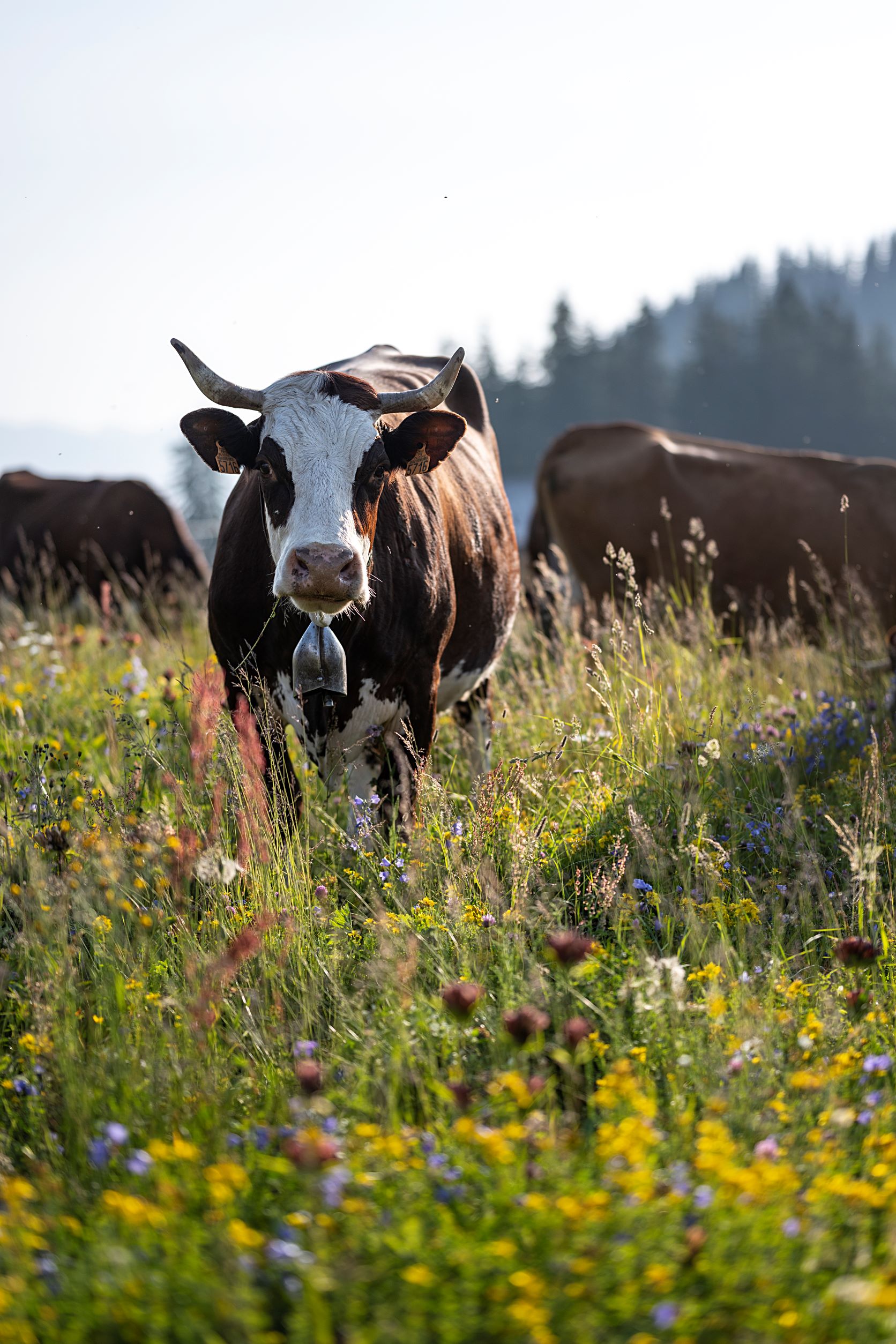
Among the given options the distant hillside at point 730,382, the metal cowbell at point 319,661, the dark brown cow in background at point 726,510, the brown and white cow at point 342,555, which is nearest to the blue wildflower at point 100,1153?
the brown and white cow at point 342,555

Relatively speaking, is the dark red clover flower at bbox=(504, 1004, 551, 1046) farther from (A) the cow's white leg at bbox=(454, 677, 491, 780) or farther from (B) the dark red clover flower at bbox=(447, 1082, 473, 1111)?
(A) the cow's white leg at bbox=(454, 677, 491, 780)

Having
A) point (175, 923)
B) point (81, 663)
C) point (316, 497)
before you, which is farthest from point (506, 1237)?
point (81, 663)

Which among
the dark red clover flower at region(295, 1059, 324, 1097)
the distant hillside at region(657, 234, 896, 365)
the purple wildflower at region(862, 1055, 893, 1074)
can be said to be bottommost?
A: the purple wildflower at region(862, 1055, 893, 1074)

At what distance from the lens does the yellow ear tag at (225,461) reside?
4207 mm

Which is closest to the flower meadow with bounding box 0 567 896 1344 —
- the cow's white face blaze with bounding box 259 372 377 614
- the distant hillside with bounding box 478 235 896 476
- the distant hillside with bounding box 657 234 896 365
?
the cow's white face blaze with bounding box 259 372 377 614

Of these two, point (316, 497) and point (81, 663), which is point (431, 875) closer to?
point (316, 497)

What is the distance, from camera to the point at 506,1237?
1.67 m

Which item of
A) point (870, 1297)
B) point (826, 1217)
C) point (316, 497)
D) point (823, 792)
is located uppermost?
point (316, 497)

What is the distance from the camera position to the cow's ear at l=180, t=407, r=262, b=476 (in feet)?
13.4

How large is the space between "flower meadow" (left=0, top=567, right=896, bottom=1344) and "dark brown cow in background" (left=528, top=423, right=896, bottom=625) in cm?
509

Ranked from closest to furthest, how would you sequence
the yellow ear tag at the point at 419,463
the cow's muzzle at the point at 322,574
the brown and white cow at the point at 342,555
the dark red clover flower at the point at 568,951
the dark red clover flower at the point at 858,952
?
the dark red clover flower at the point at 568,951 → the dark red clover flower at the point at 858,952 → the cow's muzzle at the point at 322,574 → the brown and white cow at the point at 342,555 → the yellow ear tag at the point at 419,463

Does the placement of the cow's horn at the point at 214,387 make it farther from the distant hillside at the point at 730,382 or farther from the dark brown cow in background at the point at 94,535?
the distant hillside at the point at 730,382

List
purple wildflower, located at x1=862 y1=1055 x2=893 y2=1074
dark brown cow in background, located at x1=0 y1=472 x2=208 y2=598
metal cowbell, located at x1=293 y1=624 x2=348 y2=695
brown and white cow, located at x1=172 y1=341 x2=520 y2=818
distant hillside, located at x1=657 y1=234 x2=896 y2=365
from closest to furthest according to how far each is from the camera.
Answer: purple wildflower, located at x1=862 y1=1055 x2=893 y2=1074
brown and white cow, located at x1=172 y1=341 x2=520 y2=818
metal cowbell, located at x1=293 y1=624 x2=348 y2=695
dark brown cow in background, located at x1=0 y1=472 x2=208 y2=598
distant hillside, located at x1=657 y1=234 x2=896 y2=365

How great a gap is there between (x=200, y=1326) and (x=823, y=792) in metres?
3.59
